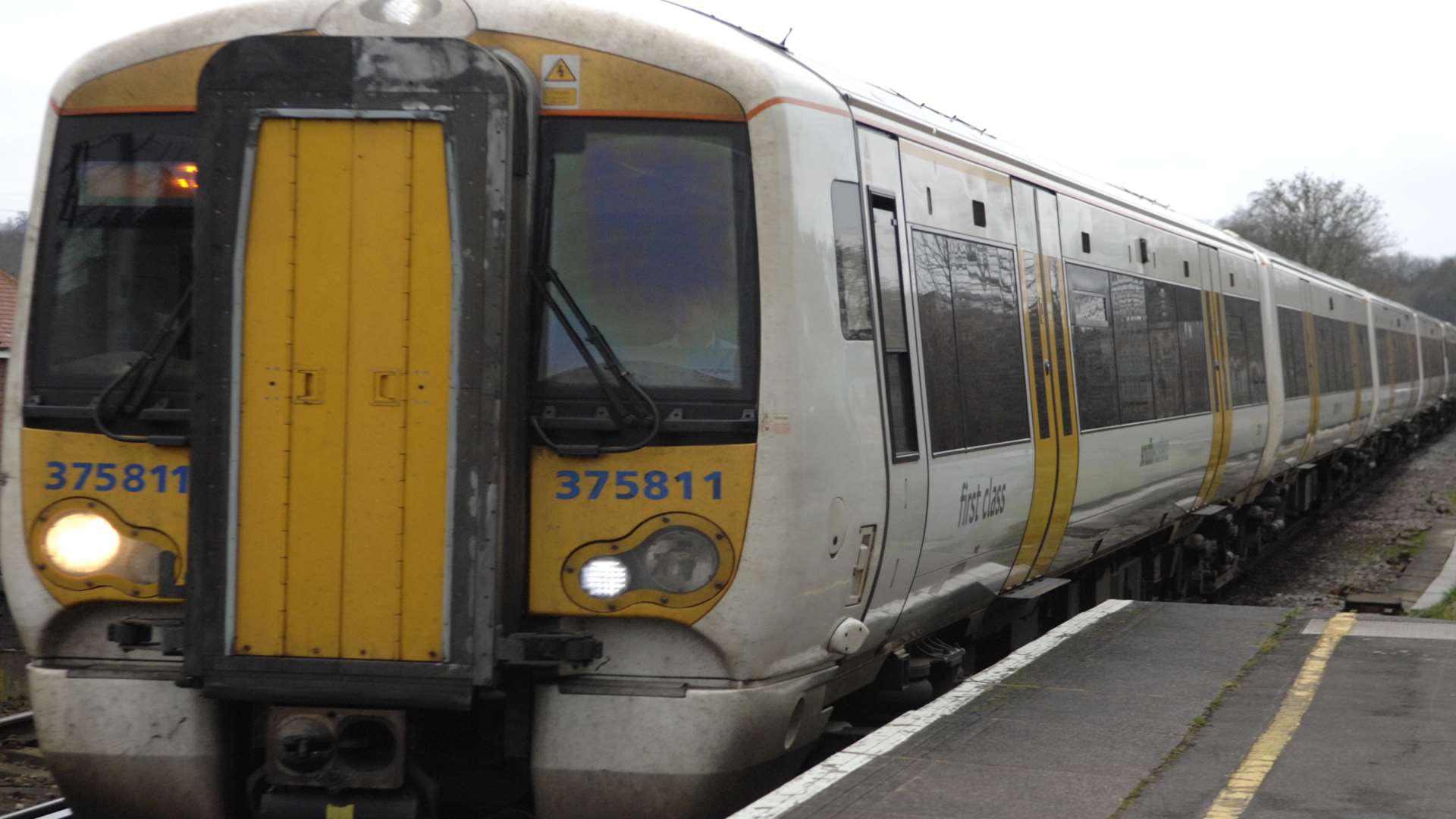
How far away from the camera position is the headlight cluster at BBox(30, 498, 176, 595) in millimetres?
4898

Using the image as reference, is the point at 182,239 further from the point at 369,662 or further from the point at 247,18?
the point at 369,662

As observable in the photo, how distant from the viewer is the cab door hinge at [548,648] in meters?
4.64

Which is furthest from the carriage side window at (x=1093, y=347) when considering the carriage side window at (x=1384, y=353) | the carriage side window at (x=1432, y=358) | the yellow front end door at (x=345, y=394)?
the carriage side window at (x=1432, y=358)

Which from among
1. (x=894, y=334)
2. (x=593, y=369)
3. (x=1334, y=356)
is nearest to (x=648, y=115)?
(x=593, y=369)

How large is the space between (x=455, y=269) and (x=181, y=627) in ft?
4.16

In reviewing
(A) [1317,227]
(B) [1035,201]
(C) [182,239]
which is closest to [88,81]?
(C) [182,239]

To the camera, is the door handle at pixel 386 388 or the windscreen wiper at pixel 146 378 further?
the windscreen wiper at pixel 146 378

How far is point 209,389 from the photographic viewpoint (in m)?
4.62

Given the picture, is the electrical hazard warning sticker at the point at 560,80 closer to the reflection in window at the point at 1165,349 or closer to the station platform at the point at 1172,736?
the station platform at the point at 1172,736

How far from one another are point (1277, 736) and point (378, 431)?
3.16 metres

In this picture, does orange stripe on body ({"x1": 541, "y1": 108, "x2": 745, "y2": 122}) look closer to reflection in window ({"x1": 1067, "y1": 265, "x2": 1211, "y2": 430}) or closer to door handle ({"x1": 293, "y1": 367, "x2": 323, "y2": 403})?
door handle ({"x1": 293, "y1": 367, "x2": 323, "y2": 403})

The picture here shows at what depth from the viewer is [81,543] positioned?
16.2ft

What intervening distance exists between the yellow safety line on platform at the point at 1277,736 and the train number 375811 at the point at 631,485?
164 centimetres

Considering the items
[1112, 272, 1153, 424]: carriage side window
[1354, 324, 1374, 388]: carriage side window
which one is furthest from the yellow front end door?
[1354, 324, 1374, 388]: carriage side window
